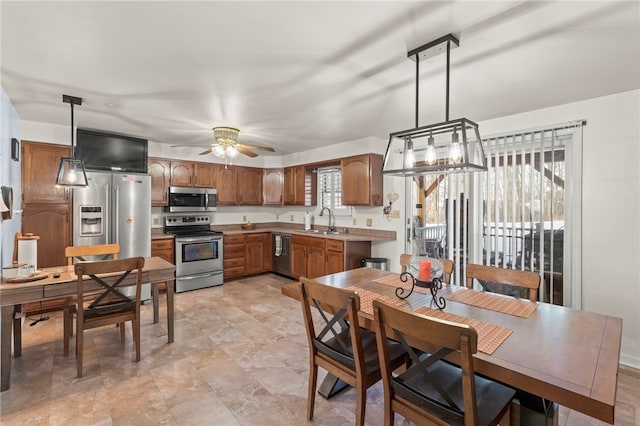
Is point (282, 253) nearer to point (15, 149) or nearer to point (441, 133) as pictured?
point (15, 149)

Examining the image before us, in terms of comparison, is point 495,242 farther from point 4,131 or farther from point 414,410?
point 4,131

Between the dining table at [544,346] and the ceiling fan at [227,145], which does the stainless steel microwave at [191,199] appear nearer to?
the ceiling fan at [227,145]

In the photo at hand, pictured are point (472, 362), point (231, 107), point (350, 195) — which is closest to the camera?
point (472, 362)

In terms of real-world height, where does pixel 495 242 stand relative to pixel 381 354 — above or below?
above

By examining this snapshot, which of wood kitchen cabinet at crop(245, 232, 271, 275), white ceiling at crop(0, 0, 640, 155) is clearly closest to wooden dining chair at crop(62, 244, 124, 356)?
white ceiling at crop(0, 0, 640, 155)

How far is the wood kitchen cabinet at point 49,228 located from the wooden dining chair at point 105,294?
1861 millimetres

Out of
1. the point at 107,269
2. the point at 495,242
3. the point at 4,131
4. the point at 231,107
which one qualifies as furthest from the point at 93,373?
the point at 495,242

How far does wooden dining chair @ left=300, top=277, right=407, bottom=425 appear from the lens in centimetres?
159

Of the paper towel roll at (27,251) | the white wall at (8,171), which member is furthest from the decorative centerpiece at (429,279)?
the white wall at (8,171)

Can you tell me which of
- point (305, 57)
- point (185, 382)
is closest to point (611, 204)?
point (305, 57)

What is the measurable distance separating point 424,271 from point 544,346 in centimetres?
72

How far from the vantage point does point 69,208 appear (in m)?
3.90

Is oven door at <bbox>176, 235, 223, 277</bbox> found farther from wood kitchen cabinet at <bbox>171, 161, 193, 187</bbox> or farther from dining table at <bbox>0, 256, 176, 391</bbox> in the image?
dining table at <bbox>0, 256, 176, 391</bbox>

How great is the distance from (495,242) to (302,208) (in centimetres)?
364
